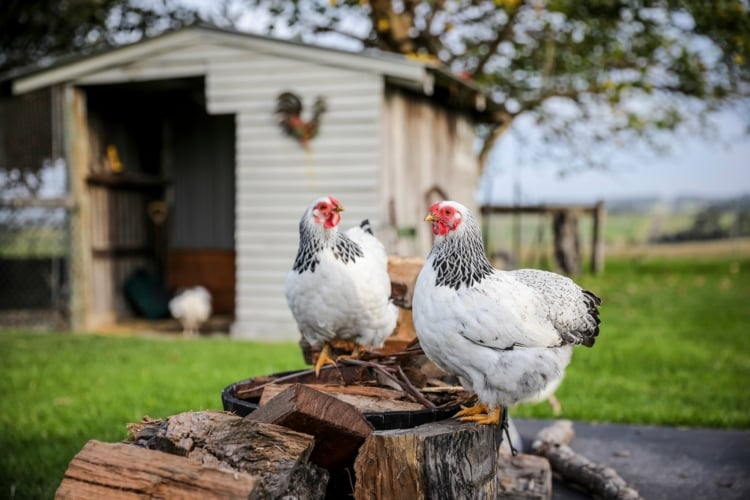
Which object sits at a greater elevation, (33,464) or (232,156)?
(232,156)

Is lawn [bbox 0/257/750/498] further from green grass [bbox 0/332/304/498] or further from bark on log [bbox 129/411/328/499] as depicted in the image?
bark on log [bbox 129/411/328/499]

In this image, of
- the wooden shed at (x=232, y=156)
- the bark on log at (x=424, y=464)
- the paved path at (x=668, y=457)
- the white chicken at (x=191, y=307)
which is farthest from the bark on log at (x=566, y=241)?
the bark on log at (x=424, y=464)

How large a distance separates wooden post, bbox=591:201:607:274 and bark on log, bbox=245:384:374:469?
16.0 m

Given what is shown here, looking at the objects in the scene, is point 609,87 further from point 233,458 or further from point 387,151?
point 233,458

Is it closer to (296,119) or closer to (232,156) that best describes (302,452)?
(296,119)

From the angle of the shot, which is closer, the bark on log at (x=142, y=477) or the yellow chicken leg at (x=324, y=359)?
the bark on log at (x=142, y=477)

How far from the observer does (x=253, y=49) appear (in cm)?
923

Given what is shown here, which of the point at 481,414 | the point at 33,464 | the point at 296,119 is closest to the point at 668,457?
the point at 481,414

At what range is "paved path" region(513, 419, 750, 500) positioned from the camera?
3.77 meters

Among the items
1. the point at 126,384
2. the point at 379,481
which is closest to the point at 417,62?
the point at 126,384

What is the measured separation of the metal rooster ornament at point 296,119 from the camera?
29.8 feet

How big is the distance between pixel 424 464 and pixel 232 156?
9.76m

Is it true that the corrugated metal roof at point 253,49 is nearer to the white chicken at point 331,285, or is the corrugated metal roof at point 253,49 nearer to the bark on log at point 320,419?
the white chicken at point 331,285

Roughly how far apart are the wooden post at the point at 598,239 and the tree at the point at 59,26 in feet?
36.3
